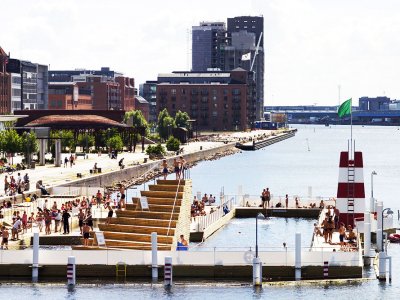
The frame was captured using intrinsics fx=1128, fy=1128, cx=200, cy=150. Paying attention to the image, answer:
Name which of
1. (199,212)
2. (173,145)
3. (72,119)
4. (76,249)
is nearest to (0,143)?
(72,119)

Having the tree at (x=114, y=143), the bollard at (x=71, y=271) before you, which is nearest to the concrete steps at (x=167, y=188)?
the bollard at (x=71, y=271)

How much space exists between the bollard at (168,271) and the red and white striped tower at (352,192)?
16661mm

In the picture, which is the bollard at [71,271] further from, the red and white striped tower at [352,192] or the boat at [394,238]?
the boat at [394,238]

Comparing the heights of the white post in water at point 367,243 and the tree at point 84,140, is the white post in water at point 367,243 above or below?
below

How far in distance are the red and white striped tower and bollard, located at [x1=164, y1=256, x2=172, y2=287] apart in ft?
54.7

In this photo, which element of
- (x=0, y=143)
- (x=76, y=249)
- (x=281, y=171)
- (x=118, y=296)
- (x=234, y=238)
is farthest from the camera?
(x=281, y=171)

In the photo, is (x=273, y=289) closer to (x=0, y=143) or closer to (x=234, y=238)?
(x=234, y=238)

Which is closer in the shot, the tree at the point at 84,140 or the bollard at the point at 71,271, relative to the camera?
the bollard at the point at 71,271

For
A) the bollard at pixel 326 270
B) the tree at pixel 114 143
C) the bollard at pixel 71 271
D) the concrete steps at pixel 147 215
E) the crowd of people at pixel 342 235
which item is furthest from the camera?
the tree at pixel 114 143

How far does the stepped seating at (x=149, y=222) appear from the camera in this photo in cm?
5381

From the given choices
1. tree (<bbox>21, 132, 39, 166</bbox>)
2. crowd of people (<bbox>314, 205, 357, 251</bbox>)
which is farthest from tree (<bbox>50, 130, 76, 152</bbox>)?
crowd of people (<bbox>314, 205, 357, 251</bbox>)

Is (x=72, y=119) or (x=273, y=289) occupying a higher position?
(x=72, y=119)

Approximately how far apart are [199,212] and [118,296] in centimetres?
2736

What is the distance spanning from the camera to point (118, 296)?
159ft
